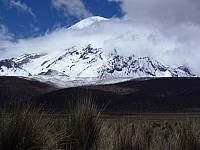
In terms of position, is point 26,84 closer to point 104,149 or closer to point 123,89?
point 123,89

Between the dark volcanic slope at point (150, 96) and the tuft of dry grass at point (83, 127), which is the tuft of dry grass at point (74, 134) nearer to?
the tuft of dry grass at point (83, 127)

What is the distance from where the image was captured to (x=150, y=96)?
88750 mm

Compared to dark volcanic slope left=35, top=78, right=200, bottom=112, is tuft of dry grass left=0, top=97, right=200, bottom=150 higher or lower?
lower

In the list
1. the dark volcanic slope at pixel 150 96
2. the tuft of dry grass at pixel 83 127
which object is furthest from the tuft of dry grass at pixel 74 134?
the dark volcanic slope at pixel 150 96

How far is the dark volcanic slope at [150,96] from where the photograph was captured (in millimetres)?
70750

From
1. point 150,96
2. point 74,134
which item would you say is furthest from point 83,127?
point 150,96

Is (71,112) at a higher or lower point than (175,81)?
lower

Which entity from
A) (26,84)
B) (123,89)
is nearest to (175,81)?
(123,89)

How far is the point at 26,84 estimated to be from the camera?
101 meters

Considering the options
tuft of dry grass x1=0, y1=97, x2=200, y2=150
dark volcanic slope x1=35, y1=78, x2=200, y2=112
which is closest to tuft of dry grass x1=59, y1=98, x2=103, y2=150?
tuft of dry grass x1=0, y1=97, x2=200, y2=150

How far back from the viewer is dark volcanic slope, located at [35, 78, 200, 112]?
7075 cm

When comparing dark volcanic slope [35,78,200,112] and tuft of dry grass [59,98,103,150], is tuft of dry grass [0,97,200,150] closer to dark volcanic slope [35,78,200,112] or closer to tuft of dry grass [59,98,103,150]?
tuft of dry grass [59,98,103,150]

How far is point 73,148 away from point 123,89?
9691cm

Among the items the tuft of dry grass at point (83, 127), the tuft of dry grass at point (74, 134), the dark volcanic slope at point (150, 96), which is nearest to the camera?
the tuft of dry grass at point (74, 134)
